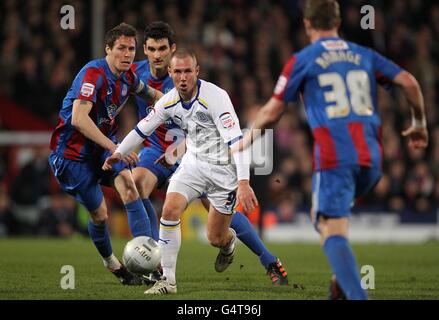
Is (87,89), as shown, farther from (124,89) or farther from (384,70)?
(384,70)

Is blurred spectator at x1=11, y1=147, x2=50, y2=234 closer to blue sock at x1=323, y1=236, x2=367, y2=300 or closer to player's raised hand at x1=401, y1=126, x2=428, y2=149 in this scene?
player's raised hand at x1=401, y1=126, x2=428, y2=149

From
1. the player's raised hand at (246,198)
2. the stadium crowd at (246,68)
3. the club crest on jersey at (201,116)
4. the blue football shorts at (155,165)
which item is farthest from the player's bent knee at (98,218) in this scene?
the stadium crowd at (246,68)

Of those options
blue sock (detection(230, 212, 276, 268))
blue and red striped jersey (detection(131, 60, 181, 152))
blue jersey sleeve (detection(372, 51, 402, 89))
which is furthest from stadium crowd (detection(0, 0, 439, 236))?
blue jersey sleeve (detection(372, 51, 402, 89))

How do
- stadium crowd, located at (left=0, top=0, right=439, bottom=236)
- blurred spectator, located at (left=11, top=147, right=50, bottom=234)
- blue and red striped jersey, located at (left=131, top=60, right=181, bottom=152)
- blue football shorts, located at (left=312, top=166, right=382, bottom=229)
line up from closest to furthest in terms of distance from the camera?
blue football shorts, located at (left=312, top=166, right=382, bottom=229) → blue and red striped jersey, located at (left=131, top=60, right=181, bottom=152) → stadium crowd, located at (left=0, top=0, right=439, bottom=236) → blurred spectator, located at (left=11, top=147, right=50, bottom=234)

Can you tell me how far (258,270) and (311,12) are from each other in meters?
4.55

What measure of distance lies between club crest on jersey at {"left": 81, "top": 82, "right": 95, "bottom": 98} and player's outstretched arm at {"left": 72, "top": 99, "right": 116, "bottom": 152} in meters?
0.07

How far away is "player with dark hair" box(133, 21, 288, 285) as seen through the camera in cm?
845

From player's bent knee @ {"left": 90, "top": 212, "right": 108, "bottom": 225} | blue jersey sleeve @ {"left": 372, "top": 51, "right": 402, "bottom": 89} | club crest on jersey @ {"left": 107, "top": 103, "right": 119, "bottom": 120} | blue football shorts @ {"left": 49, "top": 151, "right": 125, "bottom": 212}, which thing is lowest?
player's bent knee @ {"left": 90, "top": 212, "right": 108, "bottom": 225}

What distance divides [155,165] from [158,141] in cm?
32

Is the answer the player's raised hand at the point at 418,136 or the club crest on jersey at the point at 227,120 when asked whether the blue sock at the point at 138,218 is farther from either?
the player's raised hand at the point at 418,136

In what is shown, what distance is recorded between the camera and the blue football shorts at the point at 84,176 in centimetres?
836

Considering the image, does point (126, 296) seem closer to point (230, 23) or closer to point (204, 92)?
point (204, 92)

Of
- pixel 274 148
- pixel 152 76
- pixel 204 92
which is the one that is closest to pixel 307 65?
pixel 204 92

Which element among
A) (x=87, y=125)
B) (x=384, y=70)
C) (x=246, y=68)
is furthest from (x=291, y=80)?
(x=246, y=68)
